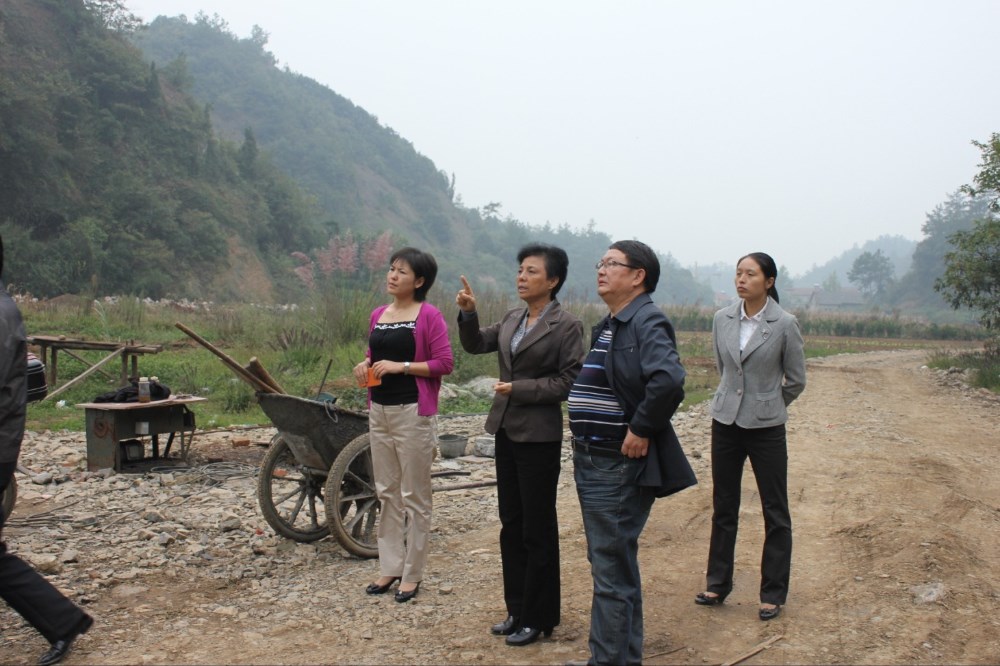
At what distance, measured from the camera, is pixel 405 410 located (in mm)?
4270

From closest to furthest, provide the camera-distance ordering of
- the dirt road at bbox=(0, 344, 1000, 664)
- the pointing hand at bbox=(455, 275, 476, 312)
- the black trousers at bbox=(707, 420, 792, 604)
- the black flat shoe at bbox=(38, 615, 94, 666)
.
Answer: the black flat shoe at bbox=(38, 615, 94, 666) < the dirt road at bbox=(0, 344, 1000, 664) < the pointing hand at bbox=(455, 275, 476, 312) < the black trousers at bbox=(707, 420, 792, 604)

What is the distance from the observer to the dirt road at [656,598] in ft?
11.8

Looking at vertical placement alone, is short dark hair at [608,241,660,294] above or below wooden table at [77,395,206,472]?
above

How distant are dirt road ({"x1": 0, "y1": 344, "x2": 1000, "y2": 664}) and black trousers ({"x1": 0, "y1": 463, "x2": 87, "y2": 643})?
0.70 feet

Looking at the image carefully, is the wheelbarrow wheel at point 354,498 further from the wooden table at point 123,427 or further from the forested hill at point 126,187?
the forested hill at point 126,187

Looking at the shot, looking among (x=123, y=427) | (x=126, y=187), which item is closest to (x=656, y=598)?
(x=123, y=427)

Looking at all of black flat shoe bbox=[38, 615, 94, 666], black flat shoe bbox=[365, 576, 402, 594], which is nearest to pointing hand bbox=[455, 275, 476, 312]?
black flat shoe bbox=[365, 576, 402, 594]

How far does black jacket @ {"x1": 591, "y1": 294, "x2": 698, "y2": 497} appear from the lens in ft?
9.81

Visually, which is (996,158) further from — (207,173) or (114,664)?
(207,173)

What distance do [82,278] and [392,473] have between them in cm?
2808

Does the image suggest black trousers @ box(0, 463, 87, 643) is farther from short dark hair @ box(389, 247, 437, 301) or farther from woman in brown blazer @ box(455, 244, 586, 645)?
short dark hair @ box(389, 247, 437, 301)

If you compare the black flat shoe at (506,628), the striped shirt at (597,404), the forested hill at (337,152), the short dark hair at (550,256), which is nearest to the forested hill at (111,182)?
the forested hill at (337,152)

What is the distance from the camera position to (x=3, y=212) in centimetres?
2964

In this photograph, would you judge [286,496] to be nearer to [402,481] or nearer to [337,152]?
[402,481]
